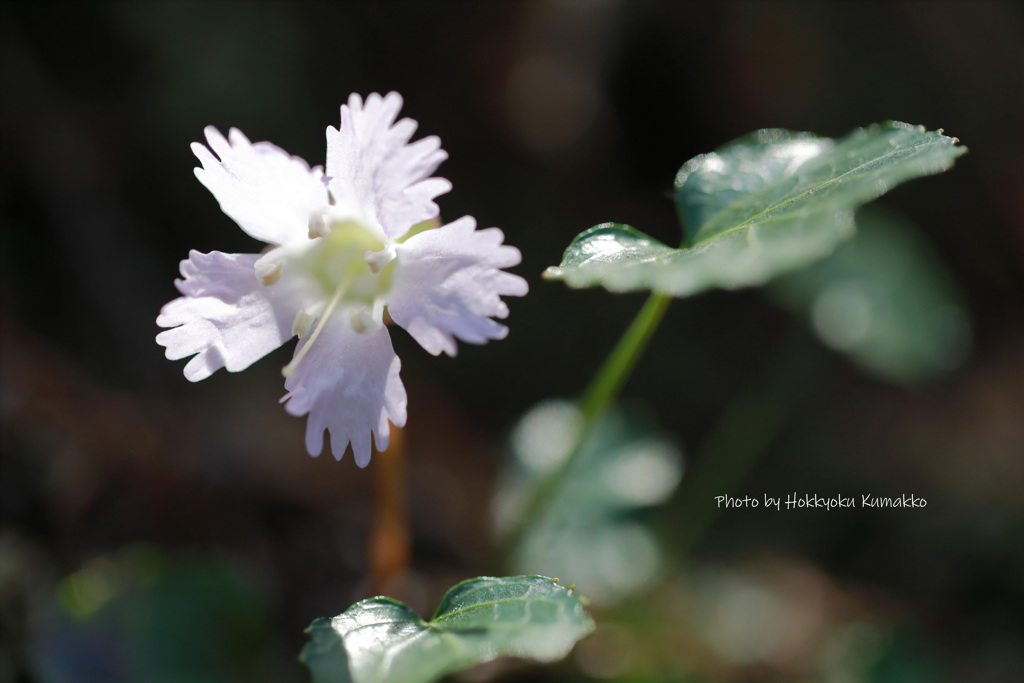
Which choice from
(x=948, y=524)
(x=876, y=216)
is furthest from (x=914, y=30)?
(x=948, y=524)

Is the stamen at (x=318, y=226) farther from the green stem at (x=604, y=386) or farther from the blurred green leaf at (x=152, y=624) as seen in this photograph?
the blurred green leaf at (x=152, y=624)

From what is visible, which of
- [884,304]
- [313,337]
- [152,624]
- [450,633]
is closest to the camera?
[450,633]

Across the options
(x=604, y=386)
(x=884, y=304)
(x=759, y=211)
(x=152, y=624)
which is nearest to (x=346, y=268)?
(x=604, y=386)

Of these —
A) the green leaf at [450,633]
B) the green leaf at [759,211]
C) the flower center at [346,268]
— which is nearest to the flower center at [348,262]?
the flower center at [346,268]

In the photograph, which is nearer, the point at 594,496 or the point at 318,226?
the point at 318,226

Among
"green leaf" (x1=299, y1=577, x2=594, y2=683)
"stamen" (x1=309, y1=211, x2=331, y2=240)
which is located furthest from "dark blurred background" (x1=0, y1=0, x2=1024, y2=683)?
"stamen" (x1=309, y1=211, x2=331, y2=240)

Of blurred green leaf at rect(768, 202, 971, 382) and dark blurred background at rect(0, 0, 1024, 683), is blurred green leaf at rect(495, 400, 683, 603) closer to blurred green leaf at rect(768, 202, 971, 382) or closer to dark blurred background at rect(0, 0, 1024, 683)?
dark blurred background at rect(0, 0, 1024, 683)

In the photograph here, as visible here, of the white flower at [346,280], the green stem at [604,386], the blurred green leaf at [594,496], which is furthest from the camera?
the blurred green leaf at [594,496]

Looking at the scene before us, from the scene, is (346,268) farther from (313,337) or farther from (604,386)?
(604,386)
